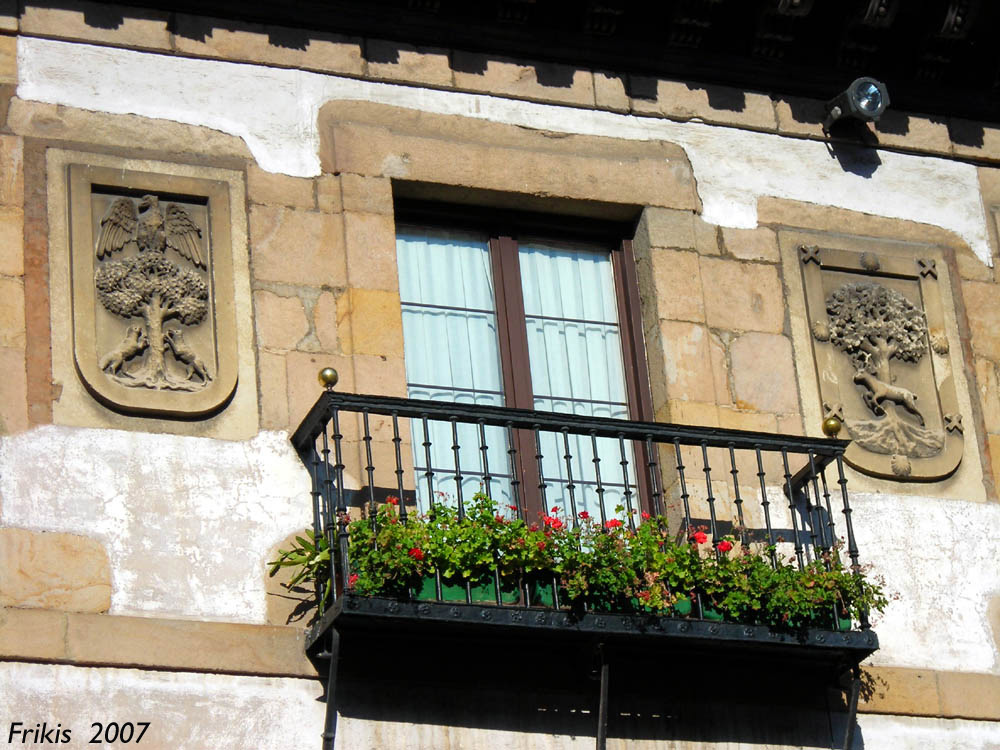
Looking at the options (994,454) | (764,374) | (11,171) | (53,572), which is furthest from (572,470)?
(11,171)

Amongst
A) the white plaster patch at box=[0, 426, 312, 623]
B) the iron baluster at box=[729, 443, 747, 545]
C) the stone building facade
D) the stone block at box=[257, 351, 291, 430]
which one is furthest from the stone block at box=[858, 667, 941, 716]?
the stone block at box=[257, 351, 291, 430]

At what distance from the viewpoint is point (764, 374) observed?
472 inches

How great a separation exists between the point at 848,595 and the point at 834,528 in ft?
2.06

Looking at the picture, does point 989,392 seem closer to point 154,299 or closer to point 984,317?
point 984,317

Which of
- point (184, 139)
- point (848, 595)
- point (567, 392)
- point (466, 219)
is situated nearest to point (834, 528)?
point (848, 595)

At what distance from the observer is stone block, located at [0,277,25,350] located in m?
10.7

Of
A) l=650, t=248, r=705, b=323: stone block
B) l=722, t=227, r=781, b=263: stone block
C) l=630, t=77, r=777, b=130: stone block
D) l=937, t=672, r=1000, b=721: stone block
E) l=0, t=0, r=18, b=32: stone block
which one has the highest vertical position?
l=0, t=0, r=18, b=32: stone block

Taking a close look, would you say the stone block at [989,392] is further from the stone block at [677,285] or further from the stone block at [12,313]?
the stone block at [12,313]

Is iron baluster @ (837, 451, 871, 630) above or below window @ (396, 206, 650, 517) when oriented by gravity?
below

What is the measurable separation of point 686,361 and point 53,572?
137 inches

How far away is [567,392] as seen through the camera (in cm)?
1195

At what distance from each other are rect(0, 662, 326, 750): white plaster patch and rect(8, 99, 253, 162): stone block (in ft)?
8.65

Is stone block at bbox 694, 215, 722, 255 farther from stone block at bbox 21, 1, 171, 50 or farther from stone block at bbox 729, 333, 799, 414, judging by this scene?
stone block at bbox 21, 1, 171, 50

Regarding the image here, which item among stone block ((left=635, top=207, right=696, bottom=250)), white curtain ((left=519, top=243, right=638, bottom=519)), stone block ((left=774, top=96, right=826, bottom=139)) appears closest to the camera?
white curtain ((left=519, top=243, right=638, bottom=519))
